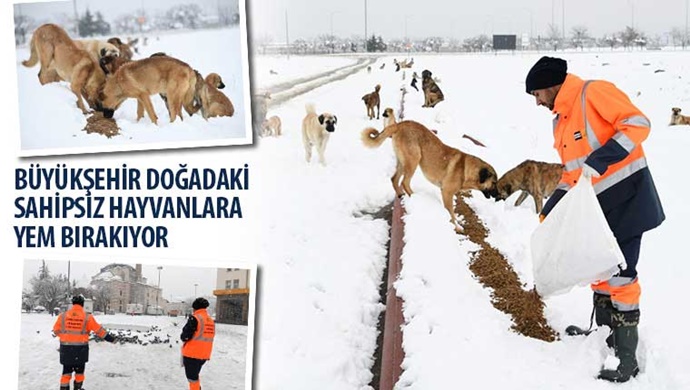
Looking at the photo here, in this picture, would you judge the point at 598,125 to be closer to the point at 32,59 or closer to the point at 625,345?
the point at 625,345

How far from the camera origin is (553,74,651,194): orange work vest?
6.10ft

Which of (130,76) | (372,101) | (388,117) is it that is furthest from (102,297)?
(372,101)

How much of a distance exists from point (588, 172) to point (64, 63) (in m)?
1.65

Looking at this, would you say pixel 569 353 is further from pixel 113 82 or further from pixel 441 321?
pixel 113 82

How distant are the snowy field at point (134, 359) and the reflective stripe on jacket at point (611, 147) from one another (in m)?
1.06

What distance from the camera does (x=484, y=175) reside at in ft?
10.2

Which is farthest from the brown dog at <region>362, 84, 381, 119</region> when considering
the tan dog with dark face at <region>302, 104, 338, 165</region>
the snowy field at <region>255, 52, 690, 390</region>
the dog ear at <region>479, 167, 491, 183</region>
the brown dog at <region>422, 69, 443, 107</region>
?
the dog ear at <region>479, 167, 491, 183</region>

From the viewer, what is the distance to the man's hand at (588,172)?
1.91m

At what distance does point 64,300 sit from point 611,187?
62.7 inches

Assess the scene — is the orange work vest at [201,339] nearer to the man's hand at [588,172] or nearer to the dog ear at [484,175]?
the man's hand at [588,172]

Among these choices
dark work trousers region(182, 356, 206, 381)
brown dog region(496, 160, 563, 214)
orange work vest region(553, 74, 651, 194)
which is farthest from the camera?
brown dog region(496, 160, 563, 214)

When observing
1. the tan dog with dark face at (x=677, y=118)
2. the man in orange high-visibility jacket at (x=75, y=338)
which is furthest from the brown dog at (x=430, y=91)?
the man in orange high-visibility jacket at (x=75, y=338)

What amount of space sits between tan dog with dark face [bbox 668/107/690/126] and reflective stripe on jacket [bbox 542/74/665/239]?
7.64 ft

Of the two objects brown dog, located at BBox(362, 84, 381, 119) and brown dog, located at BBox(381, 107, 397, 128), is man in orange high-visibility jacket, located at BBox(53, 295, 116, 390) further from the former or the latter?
brown dog, located at BBox(362, 84, 381, 119)
